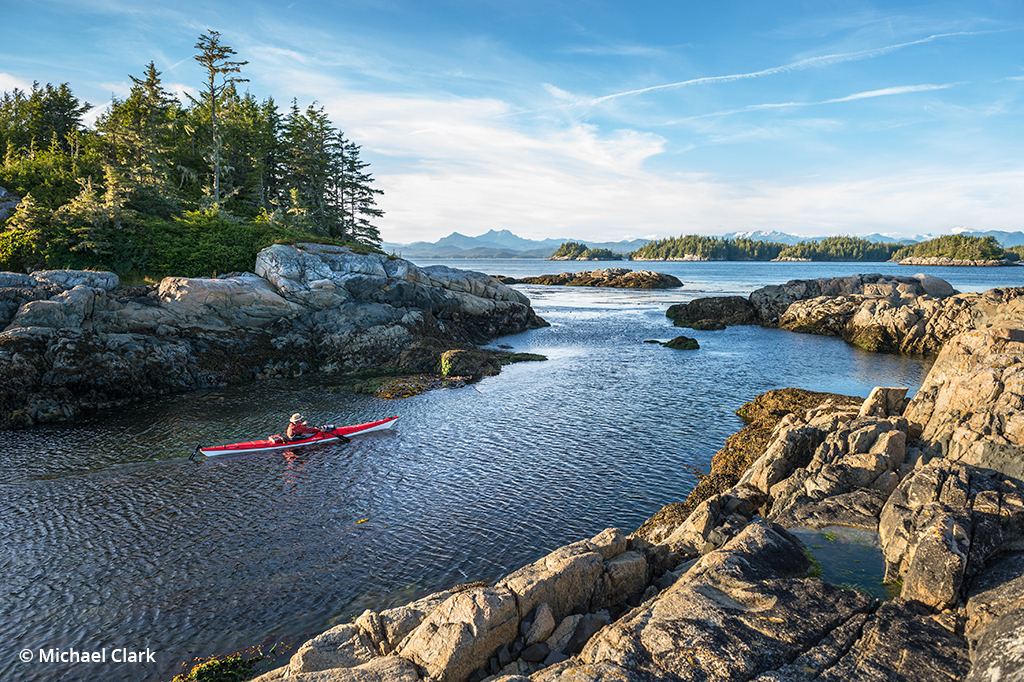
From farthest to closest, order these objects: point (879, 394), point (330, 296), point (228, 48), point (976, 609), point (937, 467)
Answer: point (228, 48)
point (330, 296)
point (879, 394)
point (937, 467)
point (976, 609)

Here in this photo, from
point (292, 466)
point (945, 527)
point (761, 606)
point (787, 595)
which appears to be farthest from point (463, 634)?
point (292, 466)

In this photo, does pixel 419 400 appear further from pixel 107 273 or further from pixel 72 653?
pixel 107 273

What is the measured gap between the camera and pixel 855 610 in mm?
9977

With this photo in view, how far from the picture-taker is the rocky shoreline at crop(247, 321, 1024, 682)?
8.66 m

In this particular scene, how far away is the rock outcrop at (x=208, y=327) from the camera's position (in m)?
32.4

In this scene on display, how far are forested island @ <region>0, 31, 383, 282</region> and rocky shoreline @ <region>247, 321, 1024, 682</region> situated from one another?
48775 millimetres

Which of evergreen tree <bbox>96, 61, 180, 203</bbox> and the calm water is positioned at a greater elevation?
evergreen tree <bbox>96, 61, 180, 203</bbox>

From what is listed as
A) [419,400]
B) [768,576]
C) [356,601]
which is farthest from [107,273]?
[768,576]

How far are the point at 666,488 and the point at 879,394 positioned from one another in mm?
9729

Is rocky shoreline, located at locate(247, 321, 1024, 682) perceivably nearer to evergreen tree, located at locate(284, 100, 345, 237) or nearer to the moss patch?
the moss patch

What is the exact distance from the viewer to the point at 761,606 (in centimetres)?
996

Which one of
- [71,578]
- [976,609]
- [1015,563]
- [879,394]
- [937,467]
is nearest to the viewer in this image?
[976,609]

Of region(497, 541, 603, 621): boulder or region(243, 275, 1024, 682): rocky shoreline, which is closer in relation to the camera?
region(243, 275, 1024, 682): rocky shoreline

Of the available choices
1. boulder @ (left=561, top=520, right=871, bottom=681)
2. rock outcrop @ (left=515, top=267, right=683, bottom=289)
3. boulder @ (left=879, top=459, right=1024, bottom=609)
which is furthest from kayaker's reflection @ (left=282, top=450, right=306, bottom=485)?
rock outcrop @ (left=515, top=267, right=683, bottom=289)
